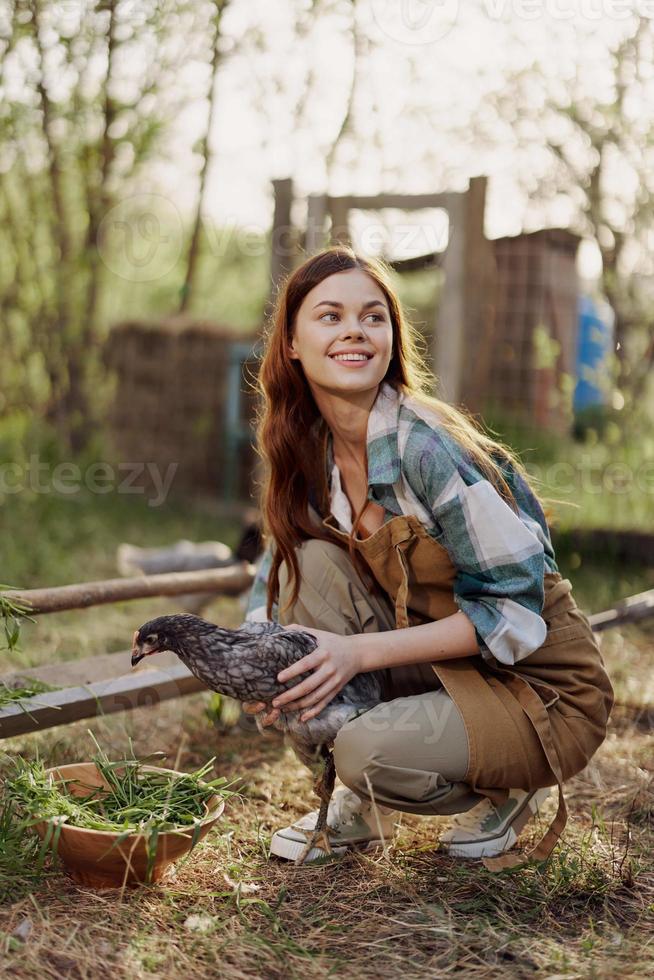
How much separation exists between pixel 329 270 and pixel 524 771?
1.14 meters

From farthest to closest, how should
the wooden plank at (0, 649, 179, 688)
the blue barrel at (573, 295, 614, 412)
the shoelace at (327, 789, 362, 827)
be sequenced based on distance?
the blue barrel at (573, 295, 614, 412) → the wooden plank at (0, 649, 179, 688) → the shoelace at (327, 789, 362, 827)

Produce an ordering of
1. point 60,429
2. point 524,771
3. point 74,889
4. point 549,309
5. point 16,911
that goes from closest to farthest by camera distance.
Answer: point 16,911 < point 74,889 < point 524,771 < point 60,429 < point 549,309

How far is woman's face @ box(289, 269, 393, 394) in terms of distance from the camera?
7.19 feet

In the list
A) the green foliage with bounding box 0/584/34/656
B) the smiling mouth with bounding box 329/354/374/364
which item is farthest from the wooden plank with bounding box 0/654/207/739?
the smiling mouth with bounding box 329/354/374/364

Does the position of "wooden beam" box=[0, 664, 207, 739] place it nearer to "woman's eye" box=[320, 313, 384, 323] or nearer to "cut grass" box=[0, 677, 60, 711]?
"cut grass" box=[0, 677, 60, 711]

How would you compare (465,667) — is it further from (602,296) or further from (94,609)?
(602,296)

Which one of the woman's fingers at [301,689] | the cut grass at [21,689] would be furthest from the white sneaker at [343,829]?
the cut grass at [21,689]

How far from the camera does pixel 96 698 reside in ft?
7.91

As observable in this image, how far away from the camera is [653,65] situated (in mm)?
5094

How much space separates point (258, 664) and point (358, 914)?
0.50m

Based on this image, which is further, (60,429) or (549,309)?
(549,309)

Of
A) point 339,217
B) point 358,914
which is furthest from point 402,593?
point 339,217

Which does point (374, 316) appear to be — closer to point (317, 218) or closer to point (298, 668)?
point (298, 668)

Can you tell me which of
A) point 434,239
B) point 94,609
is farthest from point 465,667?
point 434,239
